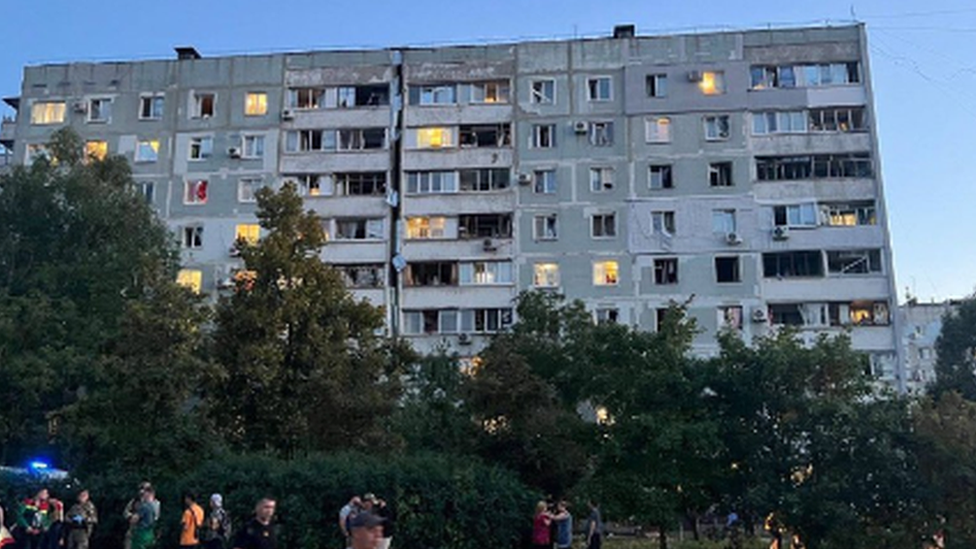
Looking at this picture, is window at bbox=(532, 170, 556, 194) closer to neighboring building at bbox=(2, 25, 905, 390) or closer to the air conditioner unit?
neighboring building at bbox=(2, 25, 905, 390)

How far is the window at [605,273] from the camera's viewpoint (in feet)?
146

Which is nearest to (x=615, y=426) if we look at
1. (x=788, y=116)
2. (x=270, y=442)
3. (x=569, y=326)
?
(x=569, y=326)

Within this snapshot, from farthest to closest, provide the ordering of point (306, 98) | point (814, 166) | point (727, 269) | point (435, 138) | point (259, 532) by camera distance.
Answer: point (306, 98), point (435, 138), point (814, 166), point (727, 269), point (259, 532)

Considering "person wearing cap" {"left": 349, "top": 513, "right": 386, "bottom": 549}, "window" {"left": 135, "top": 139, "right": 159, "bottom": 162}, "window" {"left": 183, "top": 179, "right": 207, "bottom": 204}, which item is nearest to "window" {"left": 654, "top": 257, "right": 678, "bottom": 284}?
"window" {"left": 183, "top": 179, "right": 207, "bottom": 204}

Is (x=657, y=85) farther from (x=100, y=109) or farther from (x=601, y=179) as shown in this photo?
(x=100, y=109)

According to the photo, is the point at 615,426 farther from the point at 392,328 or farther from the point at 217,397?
the point at 392,328

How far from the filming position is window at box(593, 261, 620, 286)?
146 feet

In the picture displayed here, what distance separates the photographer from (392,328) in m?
45.1

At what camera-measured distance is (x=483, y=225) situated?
46281mm

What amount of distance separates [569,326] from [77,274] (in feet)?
54.2

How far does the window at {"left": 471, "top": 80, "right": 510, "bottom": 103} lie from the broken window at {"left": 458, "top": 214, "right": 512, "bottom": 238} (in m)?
6.22

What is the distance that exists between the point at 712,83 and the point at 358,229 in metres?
19.4

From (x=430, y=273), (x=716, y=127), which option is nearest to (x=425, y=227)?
(x=430, y=273)

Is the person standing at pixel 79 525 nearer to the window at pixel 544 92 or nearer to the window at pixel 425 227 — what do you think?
the window at pixel 425 227
